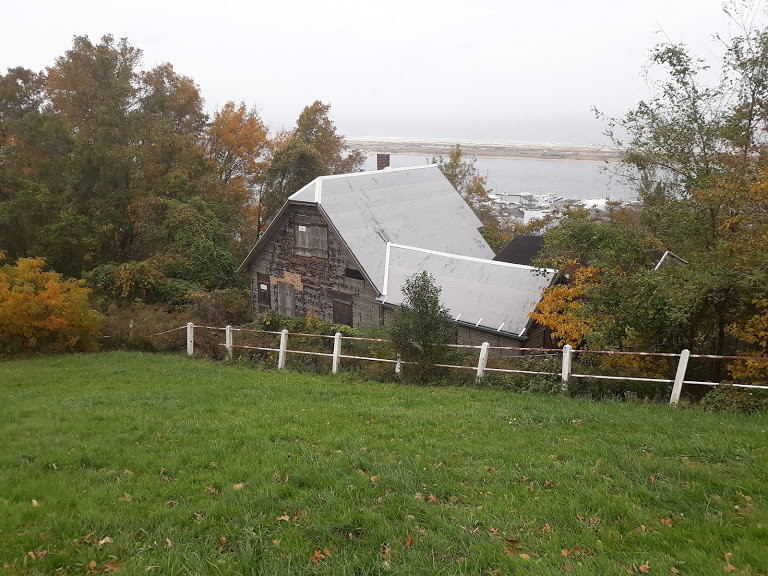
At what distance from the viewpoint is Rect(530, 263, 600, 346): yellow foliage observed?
14.3m

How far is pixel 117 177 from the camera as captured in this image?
33.0m

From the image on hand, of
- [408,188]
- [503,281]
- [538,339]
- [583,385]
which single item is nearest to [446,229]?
[408,188]

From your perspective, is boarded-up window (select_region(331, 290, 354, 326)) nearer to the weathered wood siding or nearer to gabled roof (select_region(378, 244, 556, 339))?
the weathered wood siding

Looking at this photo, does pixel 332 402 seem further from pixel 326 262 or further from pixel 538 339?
pixel 326 262

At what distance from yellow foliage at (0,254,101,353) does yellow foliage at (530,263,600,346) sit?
618 inches

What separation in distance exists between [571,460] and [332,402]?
526 cm

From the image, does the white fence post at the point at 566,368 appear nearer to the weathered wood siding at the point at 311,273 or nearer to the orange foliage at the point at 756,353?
the orange foliage at the point at 756,353

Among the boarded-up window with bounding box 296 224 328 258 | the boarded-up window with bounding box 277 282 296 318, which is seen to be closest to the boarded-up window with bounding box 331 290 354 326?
the boarded-up window with bounding box 296 224 328 258

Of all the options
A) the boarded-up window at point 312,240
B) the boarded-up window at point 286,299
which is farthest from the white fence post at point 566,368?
the boarded-up window at point 286,299

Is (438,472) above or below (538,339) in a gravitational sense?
below

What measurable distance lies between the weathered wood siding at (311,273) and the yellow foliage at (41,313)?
8.17 m

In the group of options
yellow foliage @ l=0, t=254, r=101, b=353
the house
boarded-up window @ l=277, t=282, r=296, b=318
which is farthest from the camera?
boarded-up window @ l=277, t=282, r=296, b=318

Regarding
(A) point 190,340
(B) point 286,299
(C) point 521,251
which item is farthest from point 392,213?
(A) point 190,340

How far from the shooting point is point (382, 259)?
2253cm
